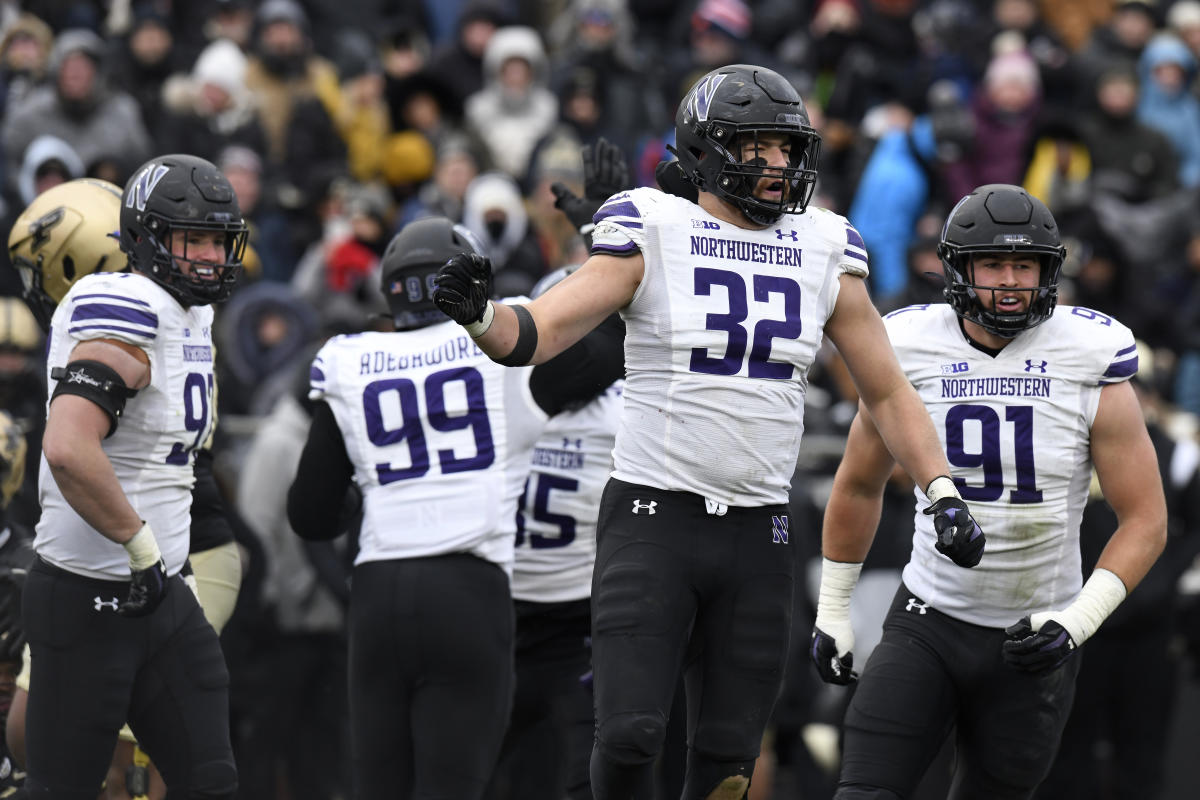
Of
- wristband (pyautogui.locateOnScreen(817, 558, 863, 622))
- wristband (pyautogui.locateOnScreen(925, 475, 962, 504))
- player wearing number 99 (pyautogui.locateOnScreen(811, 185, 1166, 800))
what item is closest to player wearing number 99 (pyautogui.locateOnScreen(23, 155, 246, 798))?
wristband (pyautogui.locateOnScreen(817, 558, 863, 622))

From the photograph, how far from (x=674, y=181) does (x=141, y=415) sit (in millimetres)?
1739

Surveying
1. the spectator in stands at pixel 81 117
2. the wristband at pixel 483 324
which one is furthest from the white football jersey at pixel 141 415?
the spectator in stands at pixel 81 117

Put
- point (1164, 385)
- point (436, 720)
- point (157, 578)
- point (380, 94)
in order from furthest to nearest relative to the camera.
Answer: point (380, 94) < point (1164, 385) < point (436, 720) < point (157, 578)

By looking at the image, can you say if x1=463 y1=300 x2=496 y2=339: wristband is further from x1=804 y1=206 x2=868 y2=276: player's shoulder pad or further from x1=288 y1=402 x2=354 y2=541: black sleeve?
x1=288 y1=402 x2=354 y2=541: black sleeve

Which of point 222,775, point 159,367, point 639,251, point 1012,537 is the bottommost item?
point 222,775

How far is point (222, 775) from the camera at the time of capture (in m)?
5.64

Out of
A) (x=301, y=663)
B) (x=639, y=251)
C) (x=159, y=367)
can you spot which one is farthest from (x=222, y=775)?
(x=301, y=663)

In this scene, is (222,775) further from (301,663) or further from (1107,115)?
(1107,115)

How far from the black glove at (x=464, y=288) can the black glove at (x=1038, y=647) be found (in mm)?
1903

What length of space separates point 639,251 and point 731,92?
0.54 meters

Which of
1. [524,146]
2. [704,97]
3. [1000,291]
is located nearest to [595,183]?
[704,97]

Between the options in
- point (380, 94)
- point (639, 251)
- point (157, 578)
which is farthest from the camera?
point (380, 94)

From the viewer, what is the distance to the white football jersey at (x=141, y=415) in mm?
5559

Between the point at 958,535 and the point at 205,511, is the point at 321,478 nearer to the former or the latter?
the point at 205,511
